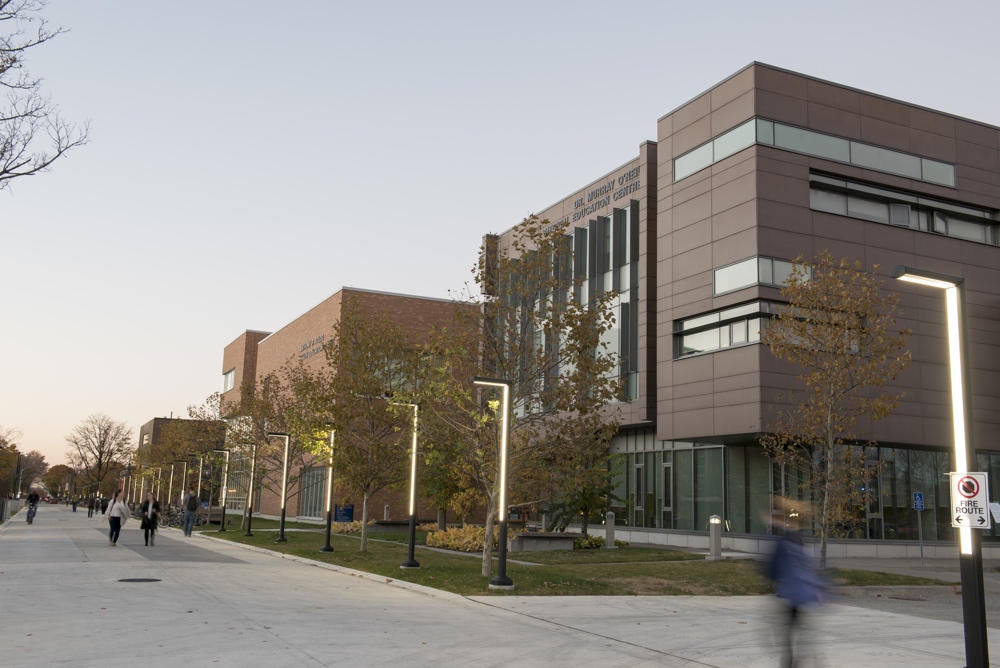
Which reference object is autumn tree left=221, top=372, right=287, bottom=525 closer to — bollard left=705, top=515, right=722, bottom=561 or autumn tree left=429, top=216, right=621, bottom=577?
bollard left=705, top=515, right=722, bottom=561

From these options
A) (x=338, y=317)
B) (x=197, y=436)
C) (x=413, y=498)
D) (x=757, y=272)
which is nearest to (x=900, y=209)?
(x=757, y=272)

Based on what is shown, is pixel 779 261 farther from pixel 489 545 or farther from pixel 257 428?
pixel 257 428

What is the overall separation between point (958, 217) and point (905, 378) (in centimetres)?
783

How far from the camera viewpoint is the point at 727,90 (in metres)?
34.2

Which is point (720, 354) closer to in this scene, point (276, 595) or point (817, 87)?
point (817, 87)

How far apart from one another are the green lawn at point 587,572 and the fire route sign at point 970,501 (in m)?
6.31

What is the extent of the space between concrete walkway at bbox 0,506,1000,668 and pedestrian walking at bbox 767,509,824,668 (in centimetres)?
23

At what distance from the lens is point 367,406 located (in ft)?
89.0

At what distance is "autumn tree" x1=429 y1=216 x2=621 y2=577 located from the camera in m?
19.9

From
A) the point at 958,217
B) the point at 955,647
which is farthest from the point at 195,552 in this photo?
the point at 958,217

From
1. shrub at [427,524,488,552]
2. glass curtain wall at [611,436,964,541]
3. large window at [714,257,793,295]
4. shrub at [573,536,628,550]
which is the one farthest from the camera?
glass curtain wall at [611,436,964,541]

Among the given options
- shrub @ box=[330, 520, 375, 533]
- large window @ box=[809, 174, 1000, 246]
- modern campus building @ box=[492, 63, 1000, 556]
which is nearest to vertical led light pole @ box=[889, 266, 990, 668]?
modern campus building @ box=[492, 63, 1000, 556]

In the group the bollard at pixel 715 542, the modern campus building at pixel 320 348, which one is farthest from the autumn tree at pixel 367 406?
the modern campus building at pixel 320 348

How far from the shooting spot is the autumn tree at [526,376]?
19.9 m
